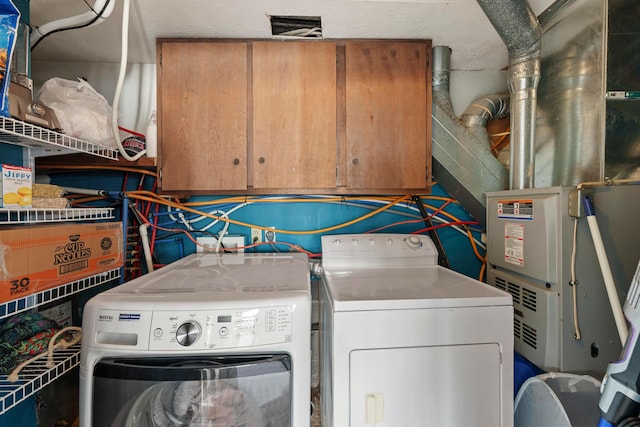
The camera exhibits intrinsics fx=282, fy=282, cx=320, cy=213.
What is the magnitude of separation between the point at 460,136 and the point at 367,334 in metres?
1.21

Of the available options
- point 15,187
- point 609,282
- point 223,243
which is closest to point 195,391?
point 15,187

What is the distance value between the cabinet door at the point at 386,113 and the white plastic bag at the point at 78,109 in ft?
3.76

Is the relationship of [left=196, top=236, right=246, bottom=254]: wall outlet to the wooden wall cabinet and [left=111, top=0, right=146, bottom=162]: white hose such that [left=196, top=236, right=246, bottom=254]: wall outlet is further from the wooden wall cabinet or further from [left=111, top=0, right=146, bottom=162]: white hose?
[left=111, top=0, right=146, bottom=162]: white hose

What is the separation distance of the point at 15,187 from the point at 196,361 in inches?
31.3

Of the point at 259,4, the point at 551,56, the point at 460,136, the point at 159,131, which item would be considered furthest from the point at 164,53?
the point at 551,56

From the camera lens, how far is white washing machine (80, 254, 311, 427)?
2.77 feet

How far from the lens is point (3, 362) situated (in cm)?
93

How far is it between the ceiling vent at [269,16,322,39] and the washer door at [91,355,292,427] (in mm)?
1501

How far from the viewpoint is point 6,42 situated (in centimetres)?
84

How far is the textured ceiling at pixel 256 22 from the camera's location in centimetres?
127

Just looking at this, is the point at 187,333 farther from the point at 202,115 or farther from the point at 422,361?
the point at 202,115

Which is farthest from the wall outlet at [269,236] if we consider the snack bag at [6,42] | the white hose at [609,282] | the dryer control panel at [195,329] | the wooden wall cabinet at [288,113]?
the white hose at [609,282]

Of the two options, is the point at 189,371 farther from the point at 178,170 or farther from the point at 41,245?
the point at 178,170

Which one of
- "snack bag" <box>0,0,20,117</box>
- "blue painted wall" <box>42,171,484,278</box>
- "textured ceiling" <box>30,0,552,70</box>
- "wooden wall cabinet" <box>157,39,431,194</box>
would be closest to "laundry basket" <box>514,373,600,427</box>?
"blue painted wall" <box>42,171,484,278</box>
